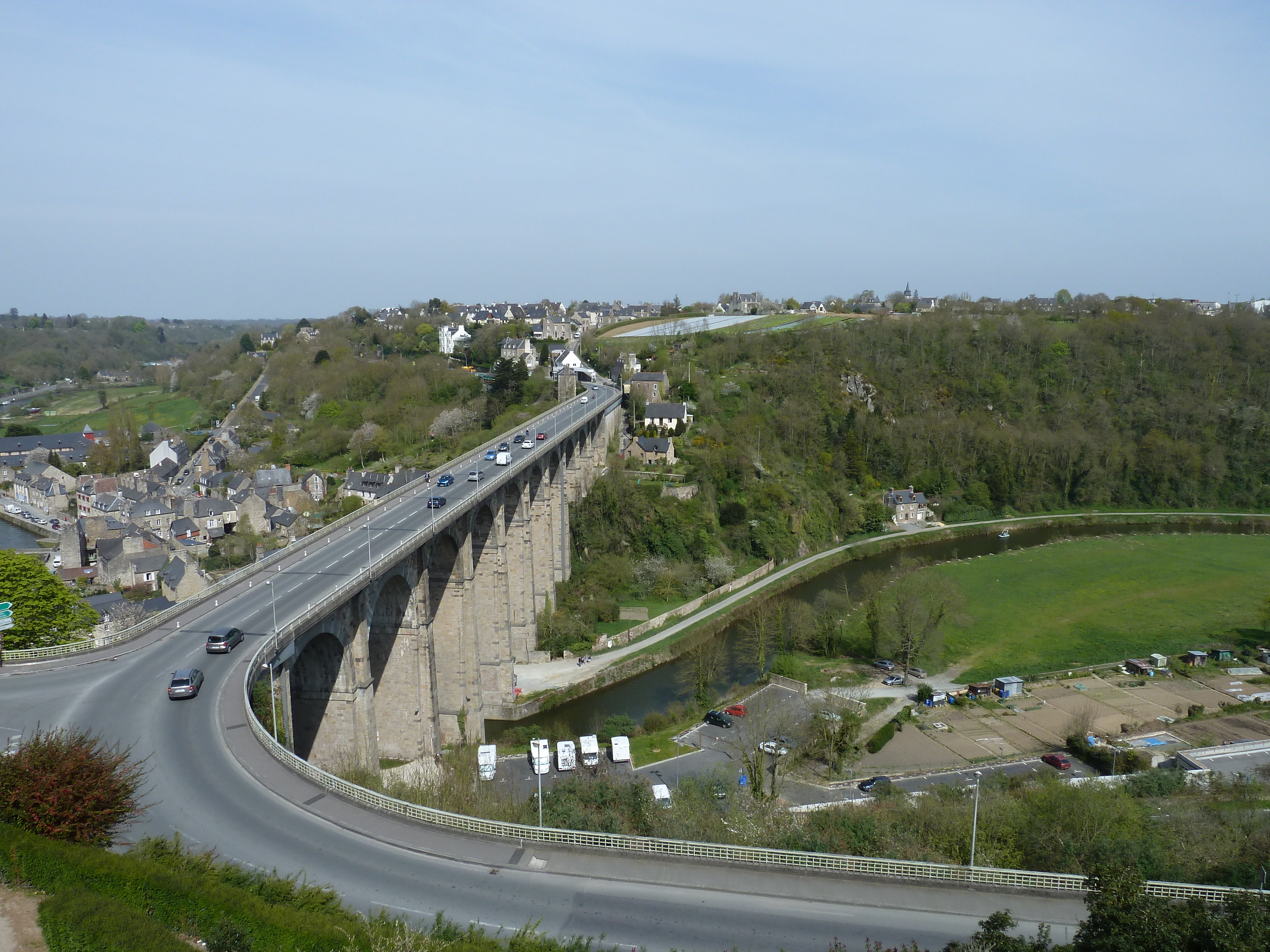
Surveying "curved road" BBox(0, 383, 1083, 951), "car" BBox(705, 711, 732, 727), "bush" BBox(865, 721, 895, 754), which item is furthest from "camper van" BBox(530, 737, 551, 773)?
"bush" BBox(865, 721, 895, 754)

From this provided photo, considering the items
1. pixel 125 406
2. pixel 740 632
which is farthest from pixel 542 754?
pixel 125 406

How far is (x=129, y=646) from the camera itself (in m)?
18.8

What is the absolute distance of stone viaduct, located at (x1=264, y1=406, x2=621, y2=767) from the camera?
2170 centimetres

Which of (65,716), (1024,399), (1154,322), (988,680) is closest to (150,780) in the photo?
(65,716)

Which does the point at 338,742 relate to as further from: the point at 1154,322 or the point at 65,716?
the point at 1154,322

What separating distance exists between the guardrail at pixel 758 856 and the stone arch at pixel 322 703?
7357mm

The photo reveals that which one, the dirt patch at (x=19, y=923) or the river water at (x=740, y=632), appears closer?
the dirt patch at (x=19, y=923)

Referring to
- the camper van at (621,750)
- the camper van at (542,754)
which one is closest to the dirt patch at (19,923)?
the camper van at (542,754)

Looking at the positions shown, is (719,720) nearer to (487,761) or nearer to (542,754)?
(487,761)

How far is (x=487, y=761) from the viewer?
26.1 metres

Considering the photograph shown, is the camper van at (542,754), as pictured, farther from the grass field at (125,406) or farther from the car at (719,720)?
the grass field at (125,406)

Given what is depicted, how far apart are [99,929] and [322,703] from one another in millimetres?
12903

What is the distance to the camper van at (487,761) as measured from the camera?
2530 cm

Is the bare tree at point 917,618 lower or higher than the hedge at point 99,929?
lower
